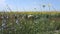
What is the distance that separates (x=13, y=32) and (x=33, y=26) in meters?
0.67

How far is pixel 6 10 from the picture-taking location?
17.7ft

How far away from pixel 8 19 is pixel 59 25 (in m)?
2.42

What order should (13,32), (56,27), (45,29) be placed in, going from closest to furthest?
1. (13,32)
2. (45,29)
3. (56,27)

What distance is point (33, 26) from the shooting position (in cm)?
529

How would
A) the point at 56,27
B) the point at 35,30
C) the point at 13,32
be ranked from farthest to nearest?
the point at 56,27, the point at 35,30, the point at 13,32

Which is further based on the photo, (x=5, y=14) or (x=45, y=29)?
(x=45, y=29)

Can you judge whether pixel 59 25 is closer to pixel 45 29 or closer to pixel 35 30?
pixel 45 29

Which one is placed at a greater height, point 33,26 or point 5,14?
point 5,14

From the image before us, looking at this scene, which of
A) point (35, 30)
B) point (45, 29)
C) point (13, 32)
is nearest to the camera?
point (13, 32)

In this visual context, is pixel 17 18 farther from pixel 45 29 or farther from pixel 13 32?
pixel 45 29

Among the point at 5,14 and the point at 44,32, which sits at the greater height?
the point at 5,14

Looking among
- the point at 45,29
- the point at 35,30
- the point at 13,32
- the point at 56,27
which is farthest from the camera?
the point at 56,27

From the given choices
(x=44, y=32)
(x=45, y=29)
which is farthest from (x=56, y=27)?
(x=44, y=32)

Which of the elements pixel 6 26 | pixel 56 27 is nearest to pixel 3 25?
pixel 6 26
